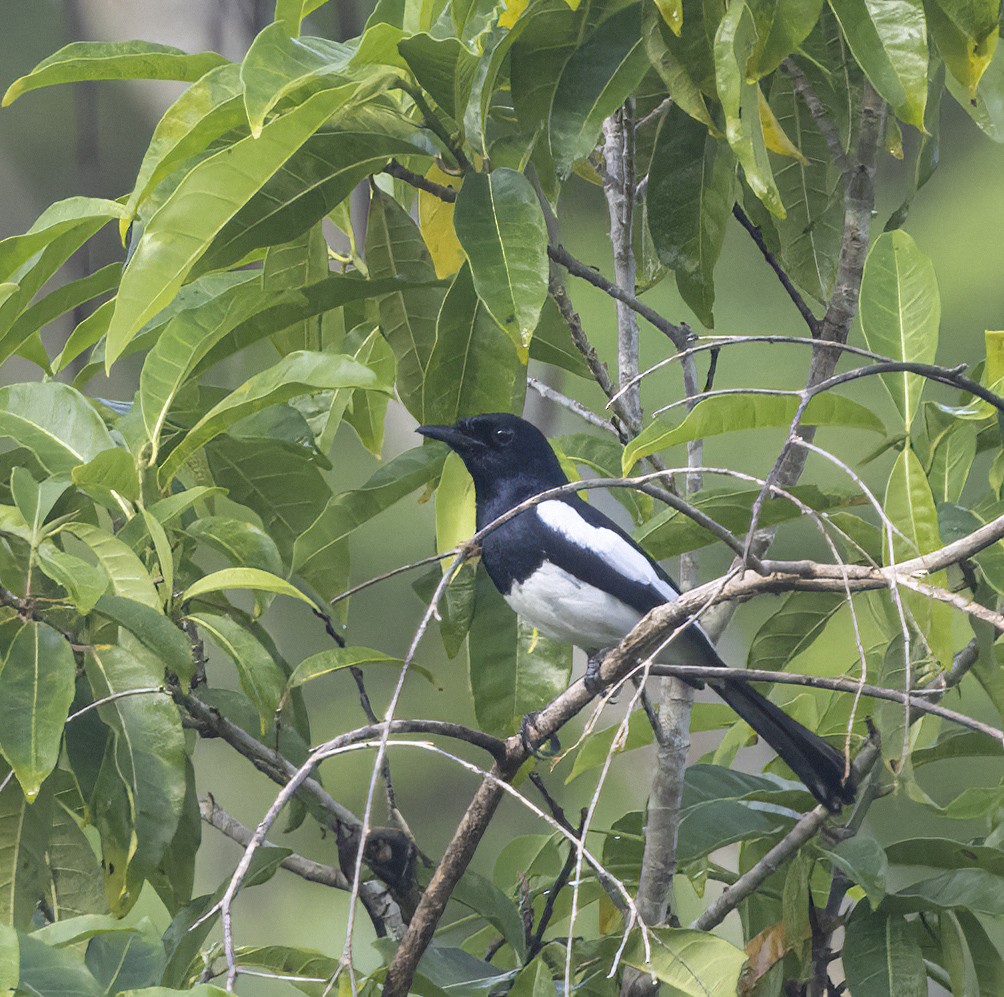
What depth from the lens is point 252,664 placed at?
79 centimetres

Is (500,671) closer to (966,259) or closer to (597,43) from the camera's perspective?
(597,43)

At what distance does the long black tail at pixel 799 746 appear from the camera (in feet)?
2.90

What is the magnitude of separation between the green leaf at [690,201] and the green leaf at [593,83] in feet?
0.57

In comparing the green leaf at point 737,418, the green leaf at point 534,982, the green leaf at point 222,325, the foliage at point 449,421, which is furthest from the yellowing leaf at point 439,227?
the green leaf at point 534,982

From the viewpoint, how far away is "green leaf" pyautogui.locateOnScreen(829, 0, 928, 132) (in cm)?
62

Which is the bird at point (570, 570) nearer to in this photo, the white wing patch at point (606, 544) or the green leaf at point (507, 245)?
the white wing patch at point (606, 544)

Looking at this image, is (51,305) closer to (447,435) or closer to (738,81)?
(447,435)

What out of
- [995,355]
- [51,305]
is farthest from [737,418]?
[51,305]

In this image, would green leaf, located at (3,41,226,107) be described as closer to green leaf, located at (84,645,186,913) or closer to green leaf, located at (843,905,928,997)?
green leaf, located at (84,645,186,913)

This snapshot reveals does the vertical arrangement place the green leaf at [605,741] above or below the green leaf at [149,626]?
below

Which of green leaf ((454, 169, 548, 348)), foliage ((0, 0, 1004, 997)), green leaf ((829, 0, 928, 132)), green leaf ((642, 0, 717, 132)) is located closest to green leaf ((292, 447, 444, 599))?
foliage ((0, 0, 1004, 997))

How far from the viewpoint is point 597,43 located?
0.76m

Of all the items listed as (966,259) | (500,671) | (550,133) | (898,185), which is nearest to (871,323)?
(550,133)

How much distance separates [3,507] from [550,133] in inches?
17.1
